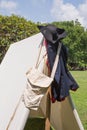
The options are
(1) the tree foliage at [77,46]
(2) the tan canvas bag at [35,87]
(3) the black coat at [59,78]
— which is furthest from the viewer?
(1) the tree foliage at [77,46]

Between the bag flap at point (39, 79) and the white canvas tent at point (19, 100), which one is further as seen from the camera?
the white canvas tent at point (19, 100)

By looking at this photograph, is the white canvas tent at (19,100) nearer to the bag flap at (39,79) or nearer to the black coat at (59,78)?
the bag flap at (39,79)

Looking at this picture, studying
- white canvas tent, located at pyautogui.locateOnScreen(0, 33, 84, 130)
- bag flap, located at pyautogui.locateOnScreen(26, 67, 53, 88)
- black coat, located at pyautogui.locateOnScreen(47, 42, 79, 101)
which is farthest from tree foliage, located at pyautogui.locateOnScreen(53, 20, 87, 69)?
bag flap, located at pyautogui.locateOnScreen(26, 67, 53, 88)

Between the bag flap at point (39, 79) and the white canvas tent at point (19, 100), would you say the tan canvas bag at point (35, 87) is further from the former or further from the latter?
the white canvas tent at point (19, 100)

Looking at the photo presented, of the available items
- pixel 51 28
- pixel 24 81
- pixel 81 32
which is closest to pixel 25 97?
pixel 24 81

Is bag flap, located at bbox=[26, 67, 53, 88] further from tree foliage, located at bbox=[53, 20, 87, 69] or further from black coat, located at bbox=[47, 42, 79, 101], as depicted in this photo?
tree foliage, located at bbox=[53, 20, 87, 69]

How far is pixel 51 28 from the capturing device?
230 inches

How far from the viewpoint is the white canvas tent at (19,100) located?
220 inches

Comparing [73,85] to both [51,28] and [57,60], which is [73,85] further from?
[51,28]

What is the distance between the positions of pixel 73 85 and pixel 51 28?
961 mm

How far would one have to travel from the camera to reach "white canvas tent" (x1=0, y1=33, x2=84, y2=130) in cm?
559

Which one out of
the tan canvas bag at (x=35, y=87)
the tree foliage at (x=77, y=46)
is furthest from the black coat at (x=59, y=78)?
the tree foliage at (x=77, y=46)

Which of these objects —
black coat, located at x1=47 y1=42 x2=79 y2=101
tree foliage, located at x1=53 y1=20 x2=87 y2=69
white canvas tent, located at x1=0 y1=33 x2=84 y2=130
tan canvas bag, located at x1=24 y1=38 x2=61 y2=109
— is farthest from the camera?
tree foliage, located at x1=53 y1=20 x2=87 y2=69

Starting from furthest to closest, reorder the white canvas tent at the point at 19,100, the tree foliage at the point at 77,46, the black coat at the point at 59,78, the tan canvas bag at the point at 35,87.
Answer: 1. the tree foliage at the point at 77,46
2. the black coat at the point at 59,78
3. the white canvas tent at the point at 19,100
4. the tan canvas bag at the point at 35,87
